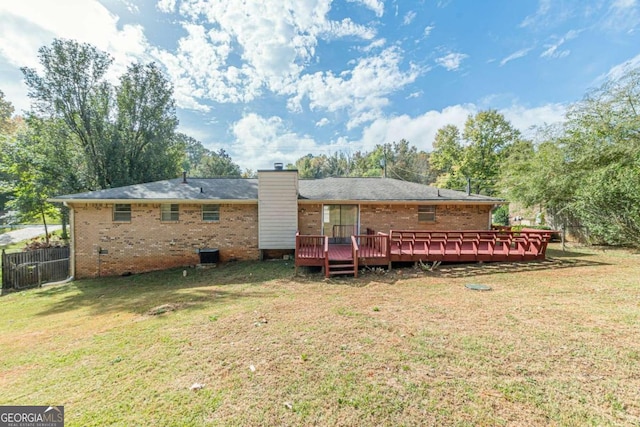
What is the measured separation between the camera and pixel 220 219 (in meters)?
10.2

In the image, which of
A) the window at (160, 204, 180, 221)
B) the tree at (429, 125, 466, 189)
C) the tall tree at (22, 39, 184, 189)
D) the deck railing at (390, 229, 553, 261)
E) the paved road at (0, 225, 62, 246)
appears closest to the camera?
the deck railing at (390, 229, 553, 261)

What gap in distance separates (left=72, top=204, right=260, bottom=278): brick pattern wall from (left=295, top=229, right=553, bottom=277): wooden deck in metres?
2.99

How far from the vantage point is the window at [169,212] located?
9.95 metres

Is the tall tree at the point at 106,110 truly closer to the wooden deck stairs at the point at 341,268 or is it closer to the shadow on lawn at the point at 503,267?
the wooden deck stairs at the point at 341,268

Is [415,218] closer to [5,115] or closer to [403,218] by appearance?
[403,218]

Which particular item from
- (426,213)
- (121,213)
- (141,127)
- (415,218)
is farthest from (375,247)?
(141,127)

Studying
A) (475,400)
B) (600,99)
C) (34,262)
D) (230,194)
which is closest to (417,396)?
(475,400)

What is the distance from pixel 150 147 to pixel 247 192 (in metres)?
11.5

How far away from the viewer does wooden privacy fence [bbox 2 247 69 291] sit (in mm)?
8445

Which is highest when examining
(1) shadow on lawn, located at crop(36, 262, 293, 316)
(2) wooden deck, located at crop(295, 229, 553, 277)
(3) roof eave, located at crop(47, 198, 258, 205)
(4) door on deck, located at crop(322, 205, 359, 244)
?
(3) roof eave, located at crop(47, 198, 258, 205)

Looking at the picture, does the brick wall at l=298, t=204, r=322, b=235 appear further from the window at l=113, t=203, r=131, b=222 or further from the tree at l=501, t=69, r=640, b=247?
the tree at l=501, t=69, r=640, b=247

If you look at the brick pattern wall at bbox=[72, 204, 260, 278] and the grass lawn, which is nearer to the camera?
the grass lawn

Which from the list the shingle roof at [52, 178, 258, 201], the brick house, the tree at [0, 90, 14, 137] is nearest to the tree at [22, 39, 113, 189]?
the shingle roof at [52, 178, 258, 201]

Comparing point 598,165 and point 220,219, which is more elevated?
point 598,165
